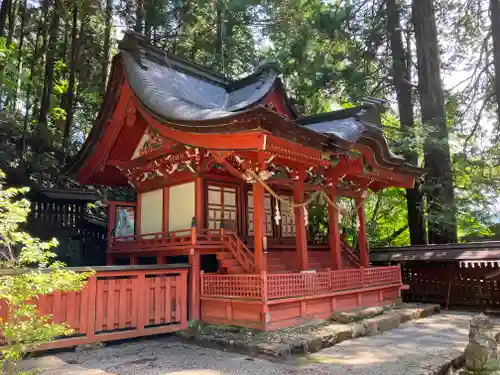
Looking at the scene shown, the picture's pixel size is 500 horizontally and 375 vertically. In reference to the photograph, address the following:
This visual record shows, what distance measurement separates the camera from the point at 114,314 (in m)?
6.94

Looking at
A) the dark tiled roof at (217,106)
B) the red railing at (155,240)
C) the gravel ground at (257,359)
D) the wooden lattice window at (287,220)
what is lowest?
the gravel ground at (257,359)

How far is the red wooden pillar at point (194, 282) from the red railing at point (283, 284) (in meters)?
0.14

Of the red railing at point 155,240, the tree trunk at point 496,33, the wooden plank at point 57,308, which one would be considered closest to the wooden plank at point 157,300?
the red railing at point 155,240

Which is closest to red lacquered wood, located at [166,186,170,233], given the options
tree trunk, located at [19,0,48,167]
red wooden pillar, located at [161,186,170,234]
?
red wooden pillar, located at [161,186,170,234]

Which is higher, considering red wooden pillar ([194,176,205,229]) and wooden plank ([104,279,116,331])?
red wooden pillar ([194,176,205,229])

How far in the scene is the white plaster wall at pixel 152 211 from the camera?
33.8ft

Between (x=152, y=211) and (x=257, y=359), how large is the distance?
5.72 m

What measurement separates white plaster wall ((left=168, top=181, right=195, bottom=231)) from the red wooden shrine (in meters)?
0.03

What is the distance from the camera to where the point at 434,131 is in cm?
1230

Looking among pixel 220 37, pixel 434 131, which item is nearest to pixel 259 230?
pixel 434 131

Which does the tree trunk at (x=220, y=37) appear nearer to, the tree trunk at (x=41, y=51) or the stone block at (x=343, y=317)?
the tree trunk at (x=41, y=51)

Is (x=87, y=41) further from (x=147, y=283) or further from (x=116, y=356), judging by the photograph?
(x=116, y=356)

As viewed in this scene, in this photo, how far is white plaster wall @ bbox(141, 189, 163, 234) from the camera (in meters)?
10.3

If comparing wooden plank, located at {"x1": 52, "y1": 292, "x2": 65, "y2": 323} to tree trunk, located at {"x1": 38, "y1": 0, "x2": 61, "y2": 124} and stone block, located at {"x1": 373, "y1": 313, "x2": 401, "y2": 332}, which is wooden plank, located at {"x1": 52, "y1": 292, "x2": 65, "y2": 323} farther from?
tree trunk, located at {"x1": 38, "y1": 0, "x2": 61, "y2": 124}
